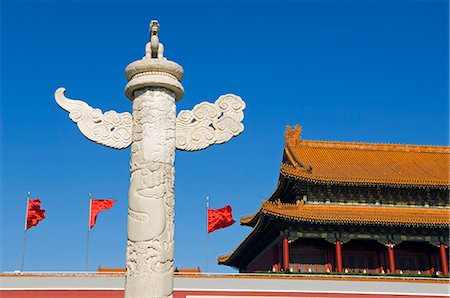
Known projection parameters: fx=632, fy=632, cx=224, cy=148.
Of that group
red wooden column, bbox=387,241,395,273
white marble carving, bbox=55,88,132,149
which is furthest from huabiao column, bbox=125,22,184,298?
red wooden column, bbox=387,241,395,273

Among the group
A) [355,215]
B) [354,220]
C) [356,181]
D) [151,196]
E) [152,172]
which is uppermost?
[356,181]

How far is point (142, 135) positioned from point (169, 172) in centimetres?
53

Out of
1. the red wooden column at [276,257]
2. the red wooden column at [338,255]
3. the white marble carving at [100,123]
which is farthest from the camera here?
the red wooden column at [276,257]

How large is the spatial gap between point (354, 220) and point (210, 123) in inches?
692

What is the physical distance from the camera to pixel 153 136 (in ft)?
23.8

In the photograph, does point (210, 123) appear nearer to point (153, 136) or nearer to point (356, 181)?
point (153, 136)

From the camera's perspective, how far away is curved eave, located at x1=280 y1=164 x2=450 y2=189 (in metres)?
25.7

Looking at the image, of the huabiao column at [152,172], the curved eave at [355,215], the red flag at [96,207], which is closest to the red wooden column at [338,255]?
the curved eave at [355,215]

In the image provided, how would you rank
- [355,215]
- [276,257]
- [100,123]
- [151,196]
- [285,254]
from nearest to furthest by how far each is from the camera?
[151,196] < [100,123] < [285,254] < [355,215] < [276,257]

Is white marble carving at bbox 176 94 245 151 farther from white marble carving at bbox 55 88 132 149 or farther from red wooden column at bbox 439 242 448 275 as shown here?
red wooden column at bbox 439 242 448 275

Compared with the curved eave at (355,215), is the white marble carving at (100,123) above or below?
below

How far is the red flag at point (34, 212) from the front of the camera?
23266mm

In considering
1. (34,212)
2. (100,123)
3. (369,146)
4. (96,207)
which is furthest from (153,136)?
(369,146)

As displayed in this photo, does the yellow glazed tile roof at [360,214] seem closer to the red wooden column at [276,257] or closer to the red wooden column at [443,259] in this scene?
the red wooden column at [443,259]
